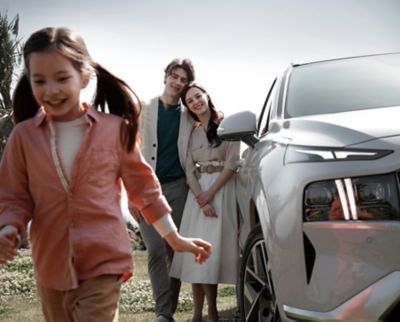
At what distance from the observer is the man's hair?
21.1 feet

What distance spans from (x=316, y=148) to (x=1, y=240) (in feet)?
4.69

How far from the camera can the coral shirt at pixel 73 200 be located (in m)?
2.79

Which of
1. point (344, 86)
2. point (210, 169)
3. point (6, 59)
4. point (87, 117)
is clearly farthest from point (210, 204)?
point (6, 59)

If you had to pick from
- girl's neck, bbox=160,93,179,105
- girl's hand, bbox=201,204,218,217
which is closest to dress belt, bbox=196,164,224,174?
girl's hand, bbox=201,204,218,217

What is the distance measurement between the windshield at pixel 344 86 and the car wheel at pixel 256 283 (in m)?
0.73

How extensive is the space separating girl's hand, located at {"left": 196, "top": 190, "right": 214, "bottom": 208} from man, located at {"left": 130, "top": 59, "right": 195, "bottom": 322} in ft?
0.77

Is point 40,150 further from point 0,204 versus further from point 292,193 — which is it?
point 292,193

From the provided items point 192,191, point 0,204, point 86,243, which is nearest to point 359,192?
point 86,243

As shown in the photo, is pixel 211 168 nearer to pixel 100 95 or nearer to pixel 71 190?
pixel 100 95

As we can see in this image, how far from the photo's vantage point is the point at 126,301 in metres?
8.01

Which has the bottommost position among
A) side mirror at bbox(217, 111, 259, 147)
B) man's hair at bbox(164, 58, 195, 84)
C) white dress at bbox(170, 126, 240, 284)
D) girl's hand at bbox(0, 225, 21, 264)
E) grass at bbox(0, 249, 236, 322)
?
grass at bbox(0, 249, 236, 322)

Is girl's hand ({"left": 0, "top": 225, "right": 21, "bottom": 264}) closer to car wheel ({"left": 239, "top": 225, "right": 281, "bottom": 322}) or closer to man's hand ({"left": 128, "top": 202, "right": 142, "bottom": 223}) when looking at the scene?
car wheel ({"left": 239, "top": 225, "right": 281, "bottom": 322})

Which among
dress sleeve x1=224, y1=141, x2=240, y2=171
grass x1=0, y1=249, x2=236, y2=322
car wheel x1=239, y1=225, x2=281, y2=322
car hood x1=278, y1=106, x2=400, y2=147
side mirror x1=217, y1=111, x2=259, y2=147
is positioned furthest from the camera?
grass x1=0, y1=249, x2=236, y2=322

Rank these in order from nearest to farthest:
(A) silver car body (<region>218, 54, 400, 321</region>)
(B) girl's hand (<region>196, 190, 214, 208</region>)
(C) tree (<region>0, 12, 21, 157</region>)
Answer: (A) silver car body (<region>218, 54, 400, 321</region>)
(B) girl's hand (<region>196, 190, 214, 208</region>)
(C) tree (<region>0, 12, 21, 157</region>)
